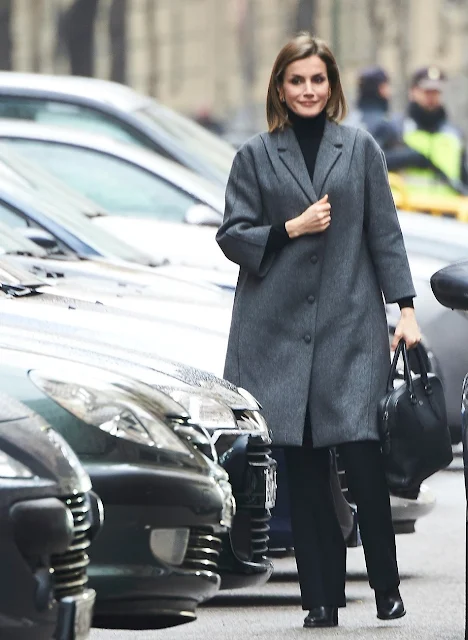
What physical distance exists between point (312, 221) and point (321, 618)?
1.18 m

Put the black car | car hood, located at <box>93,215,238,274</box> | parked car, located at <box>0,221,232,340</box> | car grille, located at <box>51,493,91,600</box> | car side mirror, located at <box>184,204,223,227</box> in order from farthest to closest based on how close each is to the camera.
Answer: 1. car side mirror, located at <box>184,204,223,227</box>
2. car hood, located at <box>93,215,238,274</box>
3. parked car, located at <box>0,221,232,340</box>
4. the black car
5. car grille, located at <box>51,493,91,600</box>

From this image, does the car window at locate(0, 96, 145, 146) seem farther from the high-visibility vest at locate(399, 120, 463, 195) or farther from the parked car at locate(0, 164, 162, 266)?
the high-visibility vest at locate(399, 120, 463, 195)

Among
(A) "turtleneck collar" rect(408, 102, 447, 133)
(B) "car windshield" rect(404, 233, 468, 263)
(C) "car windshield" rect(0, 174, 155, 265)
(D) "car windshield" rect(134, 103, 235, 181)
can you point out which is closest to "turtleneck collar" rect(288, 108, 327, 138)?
(C) "car windshield" rect(0, 174, 155, 265)

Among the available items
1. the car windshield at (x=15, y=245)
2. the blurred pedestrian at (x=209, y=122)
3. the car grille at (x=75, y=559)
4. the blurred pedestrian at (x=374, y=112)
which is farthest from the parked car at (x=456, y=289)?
the blurred pedestrian at (x=209, y=122)

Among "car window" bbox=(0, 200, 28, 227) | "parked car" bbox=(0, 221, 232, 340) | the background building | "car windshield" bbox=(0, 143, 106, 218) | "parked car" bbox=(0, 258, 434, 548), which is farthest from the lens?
the background building

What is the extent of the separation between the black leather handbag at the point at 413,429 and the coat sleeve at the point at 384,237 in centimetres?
17

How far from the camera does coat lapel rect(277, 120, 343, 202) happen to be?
21.3 feet

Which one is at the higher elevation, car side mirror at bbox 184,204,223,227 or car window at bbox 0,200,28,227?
car window at bbox 0,200,28,227

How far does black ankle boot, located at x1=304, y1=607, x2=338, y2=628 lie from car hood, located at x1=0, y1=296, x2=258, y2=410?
0.78 metres

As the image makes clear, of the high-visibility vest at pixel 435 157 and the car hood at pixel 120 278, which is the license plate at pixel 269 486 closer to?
the car hood at pixel 120 278

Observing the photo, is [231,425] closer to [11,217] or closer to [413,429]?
[413,429]

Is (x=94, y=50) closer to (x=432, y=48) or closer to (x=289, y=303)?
(x=432, y=48)

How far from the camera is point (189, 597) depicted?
17.9 feet

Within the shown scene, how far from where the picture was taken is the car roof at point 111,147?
1145 centimetres
